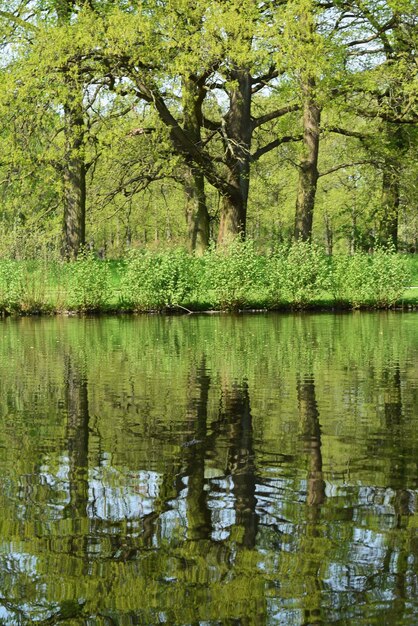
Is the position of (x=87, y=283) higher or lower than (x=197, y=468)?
higher

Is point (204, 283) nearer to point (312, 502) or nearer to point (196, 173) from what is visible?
point (196, 173)

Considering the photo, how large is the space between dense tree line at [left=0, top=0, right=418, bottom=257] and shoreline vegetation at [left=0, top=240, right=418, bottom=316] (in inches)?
47.9

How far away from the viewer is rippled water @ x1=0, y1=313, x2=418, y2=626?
3.46m

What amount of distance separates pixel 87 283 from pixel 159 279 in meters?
2.09

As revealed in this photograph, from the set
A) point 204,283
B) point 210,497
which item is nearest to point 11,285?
point 204,283

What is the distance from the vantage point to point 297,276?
26203 millimetres

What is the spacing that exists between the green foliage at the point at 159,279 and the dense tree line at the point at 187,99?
192 centimetres

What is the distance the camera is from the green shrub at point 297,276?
85.3ft

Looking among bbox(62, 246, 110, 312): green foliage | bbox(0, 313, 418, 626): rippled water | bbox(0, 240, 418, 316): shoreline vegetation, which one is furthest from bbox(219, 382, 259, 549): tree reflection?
bbox(62, 246, 110, 312): green foliage

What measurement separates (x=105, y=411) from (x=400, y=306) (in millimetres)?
20499

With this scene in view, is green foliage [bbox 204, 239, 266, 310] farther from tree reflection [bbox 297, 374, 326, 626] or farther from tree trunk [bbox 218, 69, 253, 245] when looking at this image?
tree reflection [bbox 297, 374, 326, 626]

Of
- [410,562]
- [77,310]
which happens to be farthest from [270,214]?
[410,562]

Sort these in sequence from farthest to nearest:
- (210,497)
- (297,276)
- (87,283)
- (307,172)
Answer: (307,172)
(87,283)
(297,276)
(210,497)

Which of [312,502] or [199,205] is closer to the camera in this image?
[312,502]
